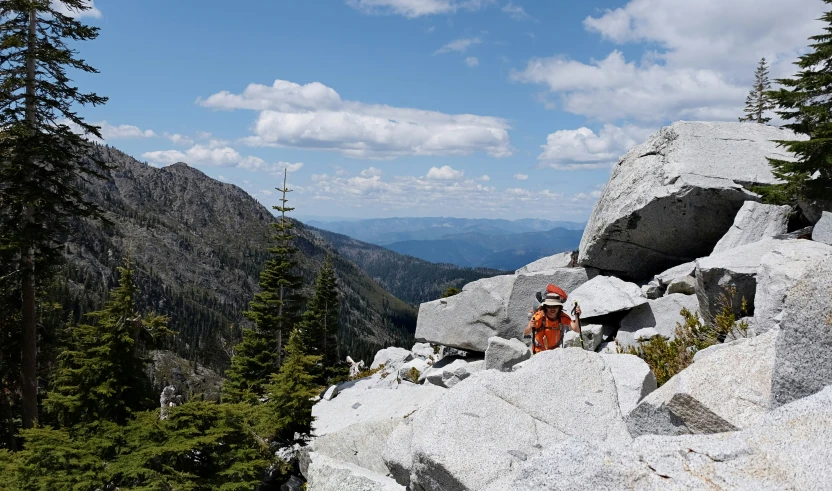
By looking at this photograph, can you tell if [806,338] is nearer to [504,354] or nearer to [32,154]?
[504,354]

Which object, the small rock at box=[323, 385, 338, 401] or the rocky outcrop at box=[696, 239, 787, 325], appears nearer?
the rocky outcrop at box=[696, 239, 787, 325]

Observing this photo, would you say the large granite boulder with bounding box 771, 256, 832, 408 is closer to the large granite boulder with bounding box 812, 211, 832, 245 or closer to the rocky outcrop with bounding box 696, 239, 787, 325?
the rocky outcrop with bounding box 696, 239, 787, 325

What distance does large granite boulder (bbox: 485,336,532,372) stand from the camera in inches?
627

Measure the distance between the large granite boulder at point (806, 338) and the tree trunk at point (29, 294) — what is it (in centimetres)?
2397

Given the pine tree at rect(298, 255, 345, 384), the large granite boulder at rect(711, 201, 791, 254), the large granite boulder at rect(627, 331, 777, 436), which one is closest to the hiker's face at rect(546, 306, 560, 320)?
the large granite boulder at rect(627, 331, 777, 436)

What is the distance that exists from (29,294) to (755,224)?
2830 cm

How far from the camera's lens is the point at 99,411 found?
→ 18234mm

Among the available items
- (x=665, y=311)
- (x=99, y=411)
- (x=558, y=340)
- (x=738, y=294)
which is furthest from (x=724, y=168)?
(x=99, y=411)

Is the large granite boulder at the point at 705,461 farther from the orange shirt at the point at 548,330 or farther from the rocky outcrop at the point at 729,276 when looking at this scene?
the rocky outcrop at the point at 729,276

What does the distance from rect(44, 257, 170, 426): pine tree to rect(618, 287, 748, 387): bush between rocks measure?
57.7 ft

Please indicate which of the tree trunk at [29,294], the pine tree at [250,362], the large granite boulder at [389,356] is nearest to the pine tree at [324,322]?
the large granite boulder at [389,356]

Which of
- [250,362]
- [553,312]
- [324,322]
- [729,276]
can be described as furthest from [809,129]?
[324,322]

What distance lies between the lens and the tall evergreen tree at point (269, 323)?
34656 mm

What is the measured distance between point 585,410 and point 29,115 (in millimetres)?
23126
